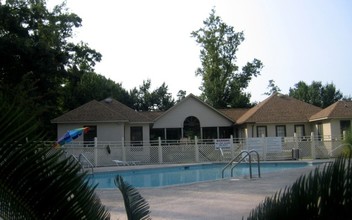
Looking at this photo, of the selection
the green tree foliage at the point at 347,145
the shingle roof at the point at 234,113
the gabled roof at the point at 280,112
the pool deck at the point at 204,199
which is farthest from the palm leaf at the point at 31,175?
the shingle roof at the point at 234,113

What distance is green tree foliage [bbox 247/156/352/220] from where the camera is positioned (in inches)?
87.8

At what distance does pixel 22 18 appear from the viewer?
27.4 meters

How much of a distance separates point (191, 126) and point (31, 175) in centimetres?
3130

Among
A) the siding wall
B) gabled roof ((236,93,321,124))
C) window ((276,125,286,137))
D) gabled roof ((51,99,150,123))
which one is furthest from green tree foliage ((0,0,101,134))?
window ((276,125,286,137))

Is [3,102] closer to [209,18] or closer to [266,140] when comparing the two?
[266,140]

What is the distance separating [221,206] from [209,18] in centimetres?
4010

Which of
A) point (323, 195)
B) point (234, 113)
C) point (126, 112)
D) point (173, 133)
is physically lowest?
point (323, 195)

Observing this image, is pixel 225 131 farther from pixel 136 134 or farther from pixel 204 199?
pixel 204 199

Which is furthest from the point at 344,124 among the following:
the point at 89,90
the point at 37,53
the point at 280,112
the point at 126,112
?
the point at 89,90

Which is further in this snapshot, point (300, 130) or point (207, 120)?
point (207, 120)

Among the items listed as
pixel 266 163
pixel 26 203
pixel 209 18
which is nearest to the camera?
pixel 26 203

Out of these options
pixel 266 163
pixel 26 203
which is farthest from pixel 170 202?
pixel 266 163

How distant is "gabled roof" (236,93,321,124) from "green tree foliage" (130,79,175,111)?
19.5 m

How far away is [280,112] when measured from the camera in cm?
3145
